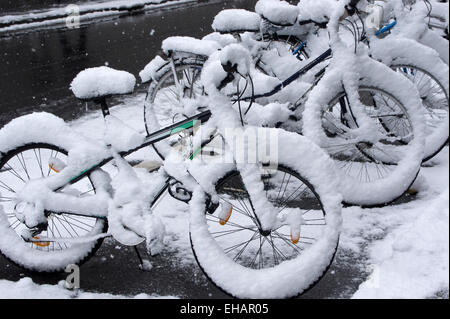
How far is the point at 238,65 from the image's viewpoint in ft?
8.82

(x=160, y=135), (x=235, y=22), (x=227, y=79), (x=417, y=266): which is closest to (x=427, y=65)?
(x=235, y=22)

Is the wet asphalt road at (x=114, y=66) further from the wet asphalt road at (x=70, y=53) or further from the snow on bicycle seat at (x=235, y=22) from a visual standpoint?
the snow on bicycle seat at (x=235, y=22)

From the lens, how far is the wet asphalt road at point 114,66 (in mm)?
3279

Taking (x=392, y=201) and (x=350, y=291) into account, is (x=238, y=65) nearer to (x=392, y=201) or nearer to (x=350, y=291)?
(x=350, y=291)

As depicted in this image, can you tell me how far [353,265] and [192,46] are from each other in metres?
2.21

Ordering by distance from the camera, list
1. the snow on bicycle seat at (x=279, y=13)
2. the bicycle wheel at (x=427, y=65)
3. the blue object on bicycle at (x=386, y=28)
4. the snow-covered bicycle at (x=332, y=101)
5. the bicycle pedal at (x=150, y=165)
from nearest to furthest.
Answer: the snow-covered bicycle at (x=332, y=101), the bicycle wheel at (x=427, y=65), the blue object on bicycle at (x=386, y=28), the snow on bicycle seat at (x=279, y=13), the bicycle pedal at (x=150, y=165)

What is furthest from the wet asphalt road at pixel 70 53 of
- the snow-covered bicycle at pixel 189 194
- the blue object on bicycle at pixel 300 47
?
the snow-covered bicycle at pixel 189 194

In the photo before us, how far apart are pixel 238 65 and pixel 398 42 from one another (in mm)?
1811

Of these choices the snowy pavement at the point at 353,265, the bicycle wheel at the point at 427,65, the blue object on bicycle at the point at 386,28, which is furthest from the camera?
the blue object on bicycle at the point at 386,28

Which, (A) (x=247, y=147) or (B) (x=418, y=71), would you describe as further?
(B) (x=418, y=71)

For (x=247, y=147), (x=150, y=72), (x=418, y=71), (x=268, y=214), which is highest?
(x=150, y=72)

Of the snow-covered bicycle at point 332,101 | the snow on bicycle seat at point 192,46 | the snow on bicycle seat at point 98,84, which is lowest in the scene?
the snow on bicycle seat at point 98,84

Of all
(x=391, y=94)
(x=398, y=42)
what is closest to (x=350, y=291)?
(x=391, y=94)

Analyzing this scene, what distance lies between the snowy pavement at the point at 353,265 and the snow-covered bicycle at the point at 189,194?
0.64 ft
